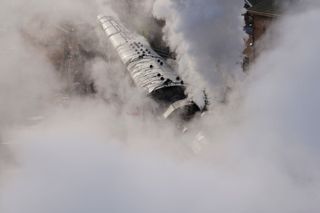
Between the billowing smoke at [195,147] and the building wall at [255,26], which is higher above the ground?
the building wall at [255,26]

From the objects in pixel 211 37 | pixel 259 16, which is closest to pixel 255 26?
pixel 259 16

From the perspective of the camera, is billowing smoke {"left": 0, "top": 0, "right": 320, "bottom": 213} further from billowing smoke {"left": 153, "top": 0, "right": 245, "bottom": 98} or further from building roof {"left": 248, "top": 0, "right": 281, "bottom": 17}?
building roof {"left": 248, "top": 0, "right": 281, "bottom": 17}

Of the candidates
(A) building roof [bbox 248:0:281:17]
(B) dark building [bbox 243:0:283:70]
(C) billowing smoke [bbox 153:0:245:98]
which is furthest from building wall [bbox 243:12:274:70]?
(C) billowing smoke [bbox 153:0:245:98]

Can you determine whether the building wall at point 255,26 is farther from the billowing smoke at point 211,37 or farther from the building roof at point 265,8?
the billowing smoke at point 211,37

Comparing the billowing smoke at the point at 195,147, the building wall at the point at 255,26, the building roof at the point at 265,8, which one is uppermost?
the building roof at the point at 265,8

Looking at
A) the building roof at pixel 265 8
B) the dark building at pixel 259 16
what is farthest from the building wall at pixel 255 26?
the building roof at pixel 265 8

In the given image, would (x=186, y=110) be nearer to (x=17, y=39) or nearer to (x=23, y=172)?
(x=23, y=172)

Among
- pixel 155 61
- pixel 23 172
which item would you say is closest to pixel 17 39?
pixel 155 61
